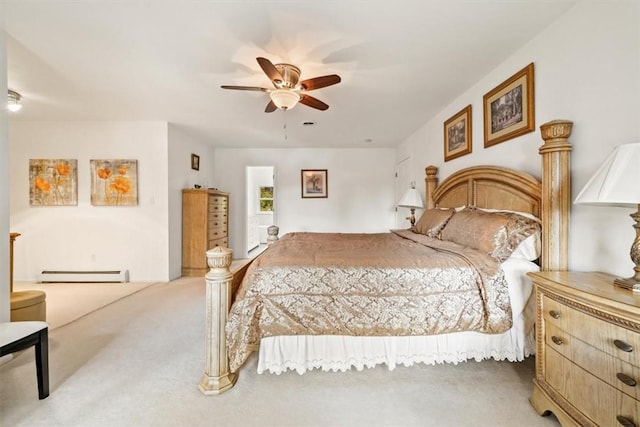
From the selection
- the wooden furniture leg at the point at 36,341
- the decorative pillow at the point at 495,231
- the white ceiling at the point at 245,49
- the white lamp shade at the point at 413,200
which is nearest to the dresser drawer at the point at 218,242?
the white ceiling at the point at 245,49

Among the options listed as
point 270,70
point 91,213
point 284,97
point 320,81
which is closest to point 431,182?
point 320,81

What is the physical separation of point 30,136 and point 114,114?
1538mm

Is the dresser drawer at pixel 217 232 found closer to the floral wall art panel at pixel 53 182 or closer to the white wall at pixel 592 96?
the floral wall art panel at pixel 53 182

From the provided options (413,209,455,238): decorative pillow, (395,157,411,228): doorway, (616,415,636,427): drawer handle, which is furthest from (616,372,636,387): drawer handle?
(395,157,411,228): doorway

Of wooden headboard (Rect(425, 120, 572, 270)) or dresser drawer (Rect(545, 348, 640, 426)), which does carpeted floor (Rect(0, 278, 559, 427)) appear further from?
wooden headboard (Rect(425, 120, 572, 270))

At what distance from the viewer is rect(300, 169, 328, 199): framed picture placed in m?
5.66

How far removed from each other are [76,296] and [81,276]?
74cm

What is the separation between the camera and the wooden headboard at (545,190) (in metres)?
1.58

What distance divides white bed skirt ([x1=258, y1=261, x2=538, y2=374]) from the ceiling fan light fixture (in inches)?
74.8

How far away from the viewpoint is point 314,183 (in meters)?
5.68

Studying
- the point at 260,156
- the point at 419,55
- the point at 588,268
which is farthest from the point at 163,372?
the point at 260,156

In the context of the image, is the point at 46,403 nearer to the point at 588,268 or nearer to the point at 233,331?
the point at 233,331

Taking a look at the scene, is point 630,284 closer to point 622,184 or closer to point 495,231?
point 622,184

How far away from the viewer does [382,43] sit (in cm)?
200
